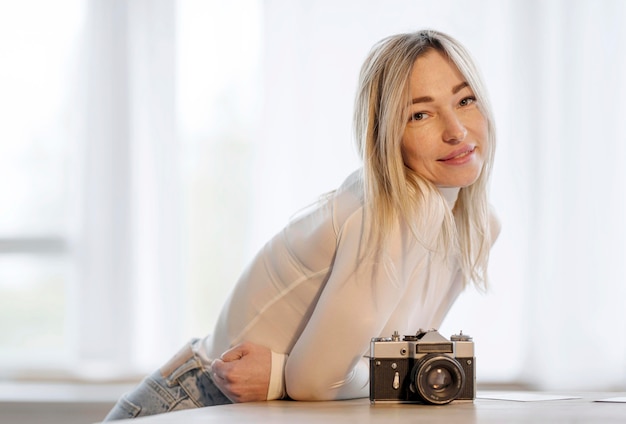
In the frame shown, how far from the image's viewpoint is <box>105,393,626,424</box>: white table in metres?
1.15

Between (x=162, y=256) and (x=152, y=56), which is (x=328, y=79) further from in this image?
(x=162, y=256)

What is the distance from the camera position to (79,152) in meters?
3.00

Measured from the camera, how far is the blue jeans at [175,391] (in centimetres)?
165

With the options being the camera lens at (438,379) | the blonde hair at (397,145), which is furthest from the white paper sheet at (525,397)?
the blonde hair at (397,145)

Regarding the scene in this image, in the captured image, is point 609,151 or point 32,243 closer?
point 609,151

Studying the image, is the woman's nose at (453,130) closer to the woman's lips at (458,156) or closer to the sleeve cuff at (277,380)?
the woman's lips at (458,156)

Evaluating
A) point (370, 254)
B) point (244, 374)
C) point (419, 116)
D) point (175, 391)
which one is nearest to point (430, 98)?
point (419, 116)

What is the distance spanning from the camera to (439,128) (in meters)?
1.50

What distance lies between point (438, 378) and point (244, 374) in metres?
0.33

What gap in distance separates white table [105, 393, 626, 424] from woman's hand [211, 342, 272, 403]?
0.14 ft

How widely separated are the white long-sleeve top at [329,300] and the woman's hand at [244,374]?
2 centimetres

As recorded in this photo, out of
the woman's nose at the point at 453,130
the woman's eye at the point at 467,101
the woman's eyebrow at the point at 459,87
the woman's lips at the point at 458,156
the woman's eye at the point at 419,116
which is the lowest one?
the woman's lips at the point at 458,156

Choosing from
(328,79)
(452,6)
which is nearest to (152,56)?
(328,79)

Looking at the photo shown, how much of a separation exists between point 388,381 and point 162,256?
1647 millimetres
